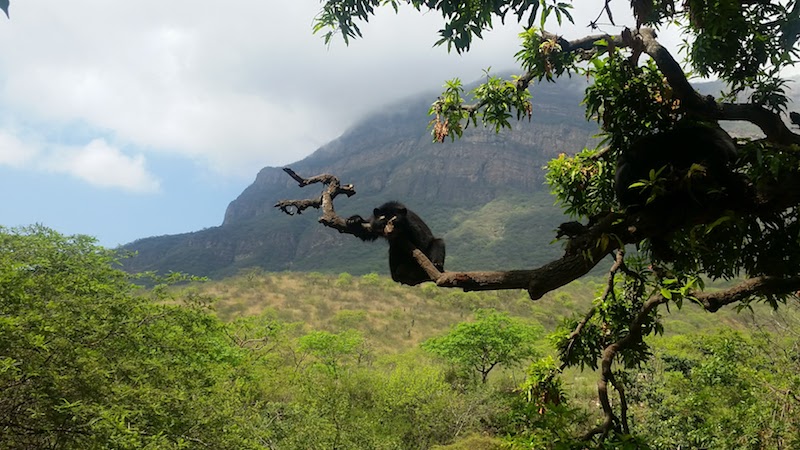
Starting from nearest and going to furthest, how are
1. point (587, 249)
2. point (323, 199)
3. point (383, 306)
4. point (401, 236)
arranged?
1. point (587, 249)
2. point (401, 236)
3. point (323, 199)
4. point (383, 306)

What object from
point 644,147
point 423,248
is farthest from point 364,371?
point 644,147

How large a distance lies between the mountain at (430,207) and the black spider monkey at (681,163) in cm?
5201

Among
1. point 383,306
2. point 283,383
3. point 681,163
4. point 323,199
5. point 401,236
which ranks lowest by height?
point 383,306

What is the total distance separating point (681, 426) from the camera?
12109 mm

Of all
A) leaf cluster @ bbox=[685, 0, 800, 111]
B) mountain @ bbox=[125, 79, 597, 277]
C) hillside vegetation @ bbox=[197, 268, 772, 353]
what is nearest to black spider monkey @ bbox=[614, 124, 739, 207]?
leaf cluster @ bbox=[685, 0, 800, 111]

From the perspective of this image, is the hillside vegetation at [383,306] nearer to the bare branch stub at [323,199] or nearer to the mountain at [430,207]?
the mountain at [430,207]

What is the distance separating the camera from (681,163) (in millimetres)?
2559

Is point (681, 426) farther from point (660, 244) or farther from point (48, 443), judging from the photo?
point (48, 443)

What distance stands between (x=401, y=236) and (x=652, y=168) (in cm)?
148

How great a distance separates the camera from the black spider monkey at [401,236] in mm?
2771

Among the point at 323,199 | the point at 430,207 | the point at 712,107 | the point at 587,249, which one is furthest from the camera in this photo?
the point at 430,207

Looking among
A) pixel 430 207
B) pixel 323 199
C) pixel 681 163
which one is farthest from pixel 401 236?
Result: pixel 430 207

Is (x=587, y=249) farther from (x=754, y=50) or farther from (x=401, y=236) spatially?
(x=754, y=50)

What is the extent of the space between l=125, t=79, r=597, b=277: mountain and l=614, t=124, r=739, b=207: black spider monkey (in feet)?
171
